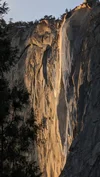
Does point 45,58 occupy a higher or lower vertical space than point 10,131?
higher

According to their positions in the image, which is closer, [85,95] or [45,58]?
[85,95]

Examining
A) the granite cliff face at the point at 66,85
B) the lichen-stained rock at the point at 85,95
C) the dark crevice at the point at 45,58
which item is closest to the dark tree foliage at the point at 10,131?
the granite cliff face at the point at 66,85

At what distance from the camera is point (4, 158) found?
43.0 ft

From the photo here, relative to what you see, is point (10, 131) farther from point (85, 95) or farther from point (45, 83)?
point (45, 83)

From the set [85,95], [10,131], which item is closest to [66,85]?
[85,95]

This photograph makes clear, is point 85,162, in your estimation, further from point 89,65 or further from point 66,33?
point 66,33

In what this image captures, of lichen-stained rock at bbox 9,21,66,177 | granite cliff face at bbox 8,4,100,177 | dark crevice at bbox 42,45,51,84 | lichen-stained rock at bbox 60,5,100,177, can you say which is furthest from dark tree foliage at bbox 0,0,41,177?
dark crevice at bbox 42,45,51,84

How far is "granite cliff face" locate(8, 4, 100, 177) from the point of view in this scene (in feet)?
69.1

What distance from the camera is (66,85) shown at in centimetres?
2809

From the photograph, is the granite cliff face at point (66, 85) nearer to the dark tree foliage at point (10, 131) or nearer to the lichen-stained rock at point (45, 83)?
the lichen-stained rock at point (45, 83)

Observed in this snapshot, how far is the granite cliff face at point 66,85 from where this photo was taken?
21.1 m

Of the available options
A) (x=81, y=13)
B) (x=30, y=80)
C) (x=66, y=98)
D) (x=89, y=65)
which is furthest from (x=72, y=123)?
(x=30, y=80)

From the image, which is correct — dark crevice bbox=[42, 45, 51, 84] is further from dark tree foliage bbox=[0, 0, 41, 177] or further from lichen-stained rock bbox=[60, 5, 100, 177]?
dark tree foliage bbox=[0, 0, 41, 177]

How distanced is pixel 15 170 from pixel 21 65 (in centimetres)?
2473
